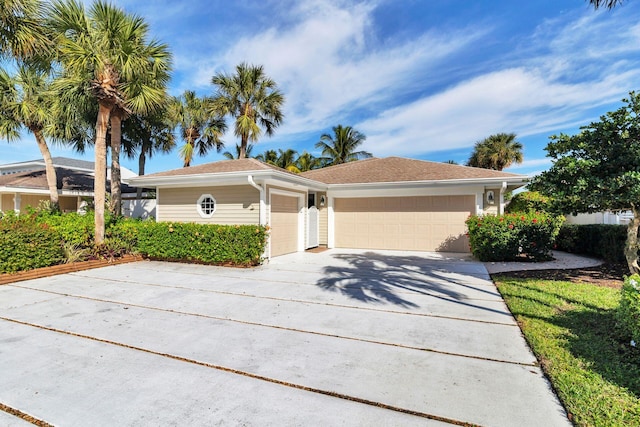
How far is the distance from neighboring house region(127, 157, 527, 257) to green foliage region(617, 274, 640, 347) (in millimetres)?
6819

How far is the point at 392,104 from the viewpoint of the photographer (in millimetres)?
17703

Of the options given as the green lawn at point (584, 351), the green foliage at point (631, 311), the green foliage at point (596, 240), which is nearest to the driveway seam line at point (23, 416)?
the green lawn at point (584, 351)

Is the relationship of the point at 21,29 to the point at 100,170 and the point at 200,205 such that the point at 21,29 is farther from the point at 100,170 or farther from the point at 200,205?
the point at 200,205

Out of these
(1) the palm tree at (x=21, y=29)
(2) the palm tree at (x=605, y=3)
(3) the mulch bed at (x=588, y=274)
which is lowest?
(3) the mulch bed at (x=588, y=274)

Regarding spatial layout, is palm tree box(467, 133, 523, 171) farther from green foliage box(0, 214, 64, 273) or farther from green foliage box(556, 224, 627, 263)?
green foliage box(0, 214, 64, 273)

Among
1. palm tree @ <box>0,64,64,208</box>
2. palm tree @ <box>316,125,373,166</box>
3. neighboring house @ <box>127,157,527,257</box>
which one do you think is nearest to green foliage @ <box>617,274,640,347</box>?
neighboring house @ <box>127,157,527,257</box>

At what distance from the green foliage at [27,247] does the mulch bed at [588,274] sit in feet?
35.6

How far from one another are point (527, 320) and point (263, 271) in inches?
226

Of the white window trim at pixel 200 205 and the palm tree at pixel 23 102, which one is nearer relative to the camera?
the white window trim at pixel 200 205

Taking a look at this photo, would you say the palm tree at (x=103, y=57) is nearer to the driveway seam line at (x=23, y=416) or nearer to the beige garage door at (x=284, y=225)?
the beige garage door at (x=284, y=225)

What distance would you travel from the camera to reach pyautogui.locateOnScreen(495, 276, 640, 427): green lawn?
2383mm

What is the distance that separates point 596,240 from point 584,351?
Result: 848cm

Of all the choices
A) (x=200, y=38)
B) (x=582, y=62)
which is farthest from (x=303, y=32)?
(x=582, y=62)

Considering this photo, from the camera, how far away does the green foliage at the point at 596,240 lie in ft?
27.1
